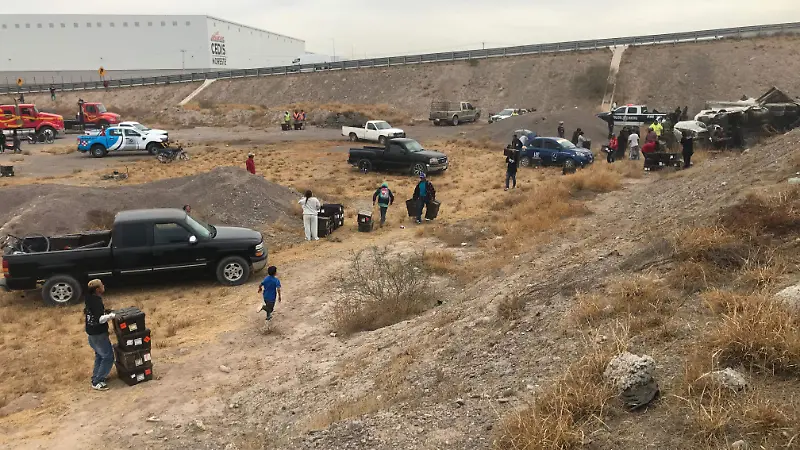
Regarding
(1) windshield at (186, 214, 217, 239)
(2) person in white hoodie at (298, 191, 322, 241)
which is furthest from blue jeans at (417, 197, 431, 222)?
(1) windshield at (186, 214, 217, 239)

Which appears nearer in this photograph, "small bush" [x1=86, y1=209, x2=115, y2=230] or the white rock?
the white rock

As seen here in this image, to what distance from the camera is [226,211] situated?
1548 centimetres

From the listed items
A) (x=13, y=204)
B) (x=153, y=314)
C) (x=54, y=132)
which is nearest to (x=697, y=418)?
(x=153, y=314)

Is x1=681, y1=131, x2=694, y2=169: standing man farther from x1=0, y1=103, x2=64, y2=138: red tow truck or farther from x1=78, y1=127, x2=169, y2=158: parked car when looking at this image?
x1=0, y1=103, x2=64, y2=138: red tow truck

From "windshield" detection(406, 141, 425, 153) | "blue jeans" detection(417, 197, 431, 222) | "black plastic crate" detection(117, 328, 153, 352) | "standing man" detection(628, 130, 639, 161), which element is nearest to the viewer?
"black plastic crate" detection(117, 328, 153, 352)

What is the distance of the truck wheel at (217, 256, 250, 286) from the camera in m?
11.2

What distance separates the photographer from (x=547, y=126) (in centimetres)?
3269

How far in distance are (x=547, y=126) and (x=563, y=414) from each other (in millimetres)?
30329

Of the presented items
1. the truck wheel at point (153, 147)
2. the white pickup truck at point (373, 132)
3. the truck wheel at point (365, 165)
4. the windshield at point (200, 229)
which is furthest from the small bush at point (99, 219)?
the white pickup truck at point (373, 132)

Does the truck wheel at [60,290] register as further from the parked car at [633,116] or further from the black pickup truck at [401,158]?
the parked car at [633,116]

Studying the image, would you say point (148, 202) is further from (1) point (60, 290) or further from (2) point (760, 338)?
(2) point (760, 338)

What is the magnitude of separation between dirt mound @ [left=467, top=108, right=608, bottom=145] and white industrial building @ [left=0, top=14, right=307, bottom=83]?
7928cm

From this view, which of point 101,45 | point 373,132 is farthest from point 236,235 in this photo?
point 101,45

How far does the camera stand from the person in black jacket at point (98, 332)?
23.5ft
